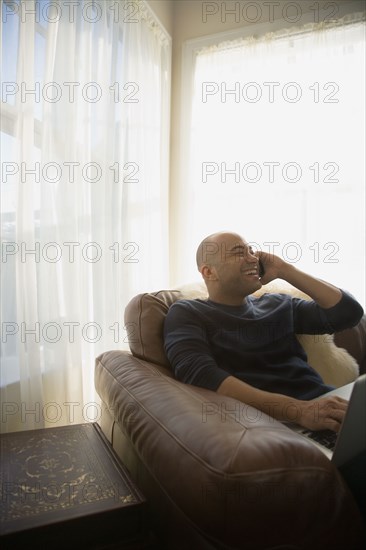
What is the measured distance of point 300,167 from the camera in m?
2.39

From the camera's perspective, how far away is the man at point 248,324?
4.15 feet

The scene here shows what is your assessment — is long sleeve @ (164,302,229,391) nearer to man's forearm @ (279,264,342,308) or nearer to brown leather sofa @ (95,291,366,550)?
brown leather sofa @ (95,291,366,550)

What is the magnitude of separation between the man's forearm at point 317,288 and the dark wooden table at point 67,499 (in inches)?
36.8

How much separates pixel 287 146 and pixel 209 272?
1.33 metres

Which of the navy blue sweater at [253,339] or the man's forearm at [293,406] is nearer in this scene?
the man's forearm at [293,406]

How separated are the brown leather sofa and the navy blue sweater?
18 cm

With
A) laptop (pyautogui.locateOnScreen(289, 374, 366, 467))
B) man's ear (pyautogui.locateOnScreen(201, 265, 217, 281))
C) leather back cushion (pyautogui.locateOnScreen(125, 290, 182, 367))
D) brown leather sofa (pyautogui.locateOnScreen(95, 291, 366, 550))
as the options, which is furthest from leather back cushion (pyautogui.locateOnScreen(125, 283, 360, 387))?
laptop (pyautogui.locateOnScreen(289, 374, 366, 467))

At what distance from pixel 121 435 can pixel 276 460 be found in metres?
0.64

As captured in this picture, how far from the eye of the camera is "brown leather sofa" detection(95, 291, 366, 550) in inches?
28.3

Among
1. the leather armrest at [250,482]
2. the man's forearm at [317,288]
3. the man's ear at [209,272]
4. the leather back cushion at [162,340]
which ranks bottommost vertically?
the leather armrest at [250,482]

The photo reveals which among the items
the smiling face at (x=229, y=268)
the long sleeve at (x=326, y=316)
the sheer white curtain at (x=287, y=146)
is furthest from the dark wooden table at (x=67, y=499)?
the sheer white curtain at (x=287, y=146)

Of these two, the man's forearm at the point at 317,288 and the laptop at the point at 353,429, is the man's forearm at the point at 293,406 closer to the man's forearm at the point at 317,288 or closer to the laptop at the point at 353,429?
the laptop at the point at 353,429

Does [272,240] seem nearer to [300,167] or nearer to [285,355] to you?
[300,167]

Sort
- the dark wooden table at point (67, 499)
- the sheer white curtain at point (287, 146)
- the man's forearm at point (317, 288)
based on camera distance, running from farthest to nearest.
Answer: the sheer white curtain at point (287, 146) < the man's forearm at point (317, 288) < the dark wooden table at point (67, 499)
